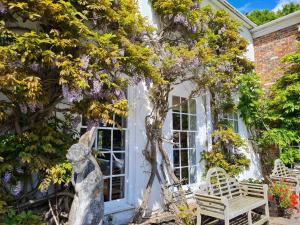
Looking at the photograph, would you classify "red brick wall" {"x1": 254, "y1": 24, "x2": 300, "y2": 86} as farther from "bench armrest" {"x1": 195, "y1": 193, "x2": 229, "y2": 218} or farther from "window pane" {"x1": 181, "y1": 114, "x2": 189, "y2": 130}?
"bench armrest" {"x1": 195, "y1": 193, "x2": 229, "y2": 218}

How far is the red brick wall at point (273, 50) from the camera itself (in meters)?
8.20

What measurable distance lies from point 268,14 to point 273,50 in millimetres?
10146

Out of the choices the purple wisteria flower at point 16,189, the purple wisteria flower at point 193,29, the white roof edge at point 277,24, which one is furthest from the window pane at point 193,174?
the white roof edge at point 277,24

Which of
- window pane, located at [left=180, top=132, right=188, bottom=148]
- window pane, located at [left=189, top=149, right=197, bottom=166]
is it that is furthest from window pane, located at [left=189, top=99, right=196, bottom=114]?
window pane, located at [left=189, top=149, right=197, bottom=166]

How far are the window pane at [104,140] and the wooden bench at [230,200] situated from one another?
1.73 metres

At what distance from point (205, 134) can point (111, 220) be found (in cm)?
347

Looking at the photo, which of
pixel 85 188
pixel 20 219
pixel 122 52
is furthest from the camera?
pixel 122 52

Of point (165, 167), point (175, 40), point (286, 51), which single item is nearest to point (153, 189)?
point (165, 167)

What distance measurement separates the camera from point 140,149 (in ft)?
16.0

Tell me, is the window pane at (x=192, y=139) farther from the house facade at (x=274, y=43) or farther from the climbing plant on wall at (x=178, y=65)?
the house facade at (x=274, y=43)

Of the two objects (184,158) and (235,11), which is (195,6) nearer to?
(235,11)

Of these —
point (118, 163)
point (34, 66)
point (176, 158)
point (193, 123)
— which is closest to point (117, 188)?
point (118, 163)

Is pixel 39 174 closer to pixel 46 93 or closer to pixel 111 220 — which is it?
pixel 46 93

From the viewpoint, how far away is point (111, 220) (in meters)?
4.14
